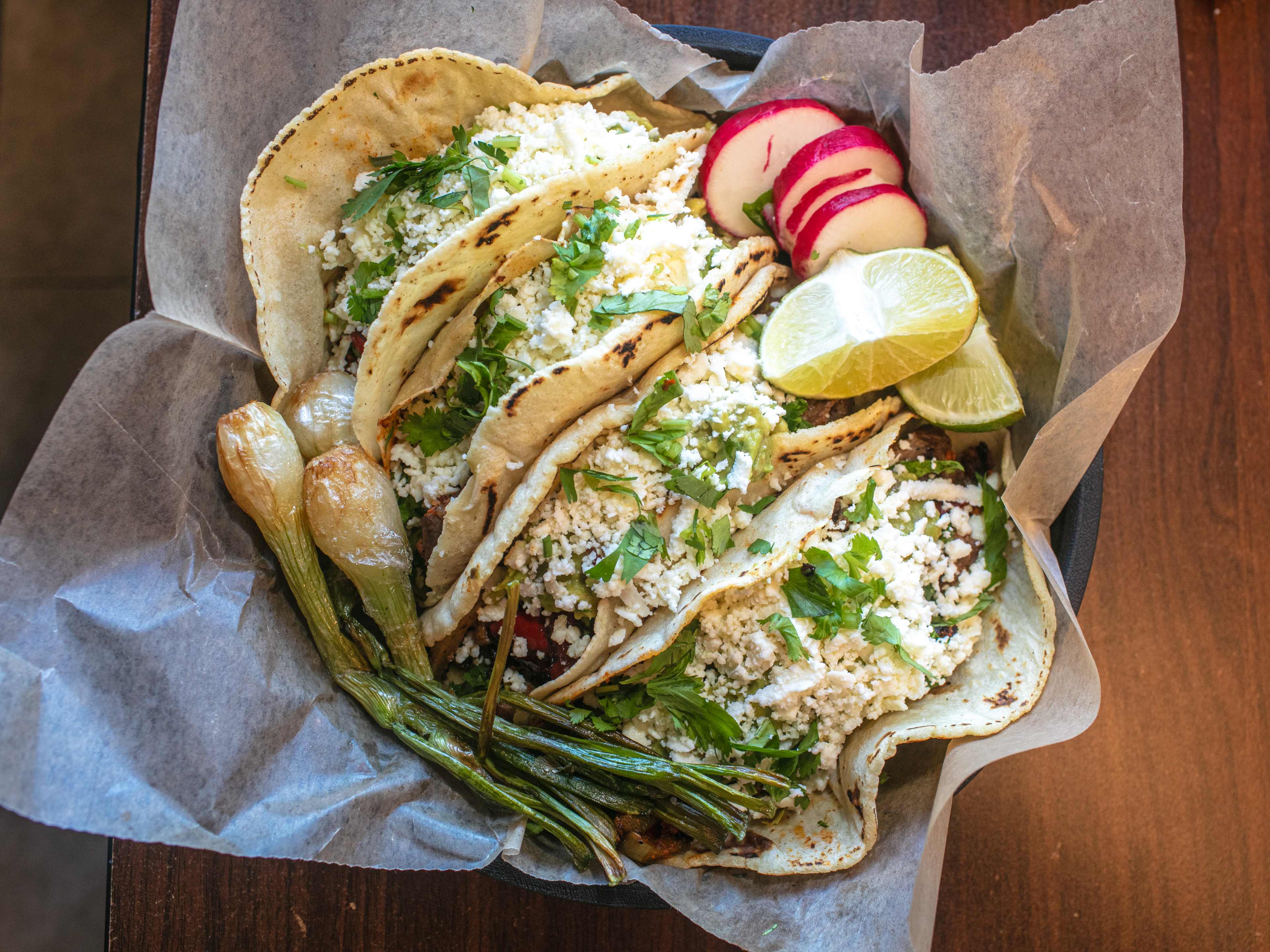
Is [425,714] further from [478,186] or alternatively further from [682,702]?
[478,186]

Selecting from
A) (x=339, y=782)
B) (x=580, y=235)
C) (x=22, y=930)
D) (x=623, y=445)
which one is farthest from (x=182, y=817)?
(x=22, y=930)

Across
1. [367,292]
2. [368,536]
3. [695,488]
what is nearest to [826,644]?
[695,488]

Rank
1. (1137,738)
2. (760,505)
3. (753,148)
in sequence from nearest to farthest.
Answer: (760,505), (753,148), (1137,738)

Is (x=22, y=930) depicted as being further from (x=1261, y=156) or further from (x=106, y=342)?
(x=1261, y=156)

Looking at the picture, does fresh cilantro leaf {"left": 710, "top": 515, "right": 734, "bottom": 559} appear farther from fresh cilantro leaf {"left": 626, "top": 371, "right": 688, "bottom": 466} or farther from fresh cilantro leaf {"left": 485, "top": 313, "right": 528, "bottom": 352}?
fresh cilantro leaf {"left": 485, "top": 313, "right": 528, "bottom": 352}

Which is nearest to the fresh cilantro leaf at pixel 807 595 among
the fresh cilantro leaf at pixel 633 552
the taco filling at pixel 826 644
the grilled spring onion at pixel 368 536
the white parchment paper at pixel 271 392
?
the taco filling at pixel 826 644

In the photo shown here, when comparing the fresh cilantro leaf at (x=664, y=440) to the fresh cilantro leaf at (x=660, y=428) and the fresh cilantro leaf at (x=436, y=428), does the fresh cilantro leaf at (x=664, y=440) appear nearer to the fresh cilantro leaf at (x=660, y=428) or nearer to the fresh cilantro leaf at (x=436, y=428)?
the fresh cilantro leaf at (x=660, y=428)

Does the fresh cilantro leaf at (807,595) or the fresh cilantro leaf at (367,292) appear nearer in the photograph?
the fresh cilantro leaf at (807,595)
